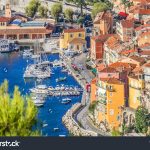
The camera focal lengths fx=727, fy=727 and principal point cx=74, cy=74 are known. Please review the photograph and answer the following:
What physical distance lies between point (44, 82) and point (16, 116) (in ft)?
63.3

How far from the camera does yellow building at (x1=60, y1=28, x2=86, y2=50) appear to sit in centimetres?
3247

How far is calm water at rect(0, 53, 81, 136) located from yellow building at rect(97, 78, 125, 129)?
1191mm

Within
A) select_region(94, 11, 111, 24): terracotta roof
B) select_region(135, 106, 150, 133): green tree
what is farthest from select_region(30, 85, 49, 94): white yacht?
select_region(94, 11, 111, 24): terracotta roof

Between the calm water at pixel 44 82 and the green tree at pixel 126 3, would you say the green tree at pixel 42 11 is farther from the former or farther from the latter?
the calm water at pixel 44 82

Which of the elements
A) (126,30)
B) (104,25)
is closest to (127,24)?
(126,30)

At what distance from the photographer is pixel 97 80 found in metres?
20.5

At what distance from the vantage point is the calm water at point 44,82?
20.2 m

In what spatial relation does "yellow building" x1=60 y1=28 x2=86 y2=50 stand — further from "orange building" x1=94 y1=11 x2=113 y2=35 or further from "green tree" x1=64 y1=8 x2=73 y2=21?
"green tree" x1=64 y1=8 x2=73 y2=21

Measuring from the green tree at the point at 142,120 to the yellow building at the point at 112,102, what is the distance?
129 centimetres

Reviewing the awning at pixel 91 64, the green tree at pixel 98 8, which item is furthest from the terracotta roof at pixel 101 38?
the green tree at pixel 98 8

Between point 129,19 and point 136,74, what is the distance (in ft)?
41.5

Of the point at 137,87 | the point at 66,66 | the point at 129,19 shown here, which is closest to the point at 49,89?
the point at 66,66

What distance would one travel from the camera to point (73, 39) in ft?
108

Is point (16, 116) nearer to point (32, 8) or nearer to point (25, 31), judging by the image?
point (25, 31)
